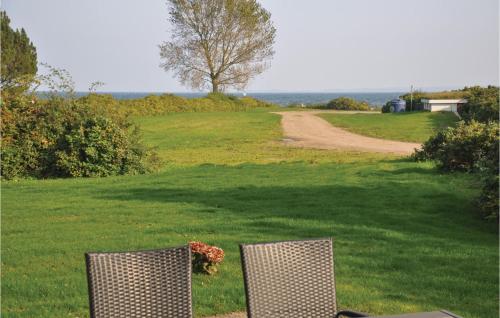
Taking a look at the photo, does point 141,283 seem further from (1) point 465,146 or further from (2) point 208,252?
(1) point 465,146

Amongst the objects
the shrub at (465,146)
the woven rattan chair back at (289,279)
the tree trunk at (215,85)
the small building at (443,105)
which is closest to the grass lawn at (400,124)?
the small building at (443,105)

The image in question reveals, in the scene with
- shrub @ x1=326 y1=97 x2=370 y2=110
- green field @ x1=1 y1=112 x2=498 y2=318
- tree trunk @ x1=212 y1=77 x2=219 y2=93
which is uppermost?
tree trunk @ x1=212 y1=77 x2=219 y2=93

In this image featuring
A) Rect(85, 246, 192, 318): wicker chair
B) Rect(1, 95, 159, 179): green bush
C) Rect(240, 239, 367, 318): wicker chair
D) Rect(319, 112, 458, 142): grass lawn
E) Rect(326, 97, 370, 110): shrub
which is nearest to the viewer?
Rect(85, 246, 192, 318): wicker chair

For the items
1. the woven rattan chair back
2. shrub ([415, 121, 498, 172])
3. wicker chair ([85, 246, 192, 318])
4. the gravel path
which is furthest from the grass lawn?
wicker chair ([85, 246, 192, 318])

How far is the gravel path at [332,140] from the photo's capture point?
72.4 feet

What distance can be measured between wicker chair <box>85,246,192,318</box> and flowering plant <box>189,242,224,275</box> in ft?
9.62

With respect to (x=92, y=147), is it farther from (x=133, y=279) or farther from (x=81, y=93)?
(x=133, y=279)

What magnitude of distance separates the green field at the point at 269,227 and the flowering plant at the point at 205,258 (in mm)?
124

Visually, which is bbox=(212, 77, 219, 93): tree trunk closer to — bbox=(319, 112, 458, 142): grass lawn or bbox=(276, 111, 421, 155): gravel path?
bbox=(319, 112, 458, 142): grass lawn

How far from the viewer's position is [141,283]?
143 inches

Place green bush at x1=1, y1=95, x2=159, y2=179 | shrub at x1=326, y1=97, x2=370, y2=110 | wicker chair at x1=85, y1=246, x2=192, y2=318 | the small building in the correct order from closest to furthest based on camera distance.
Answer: wicker chair at x1=85, y1=246, x2=192, y2=318
green bush at x1=1, y1=95, x2=159, y2=179
the small building
shrub at x1=326, y1=97, x2=370, y2=110

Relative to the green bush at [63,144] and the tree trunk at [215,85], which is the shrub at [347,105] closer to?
the tree trunk at [215,85]

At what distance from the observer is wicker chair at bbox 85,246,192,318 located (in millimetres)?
3541

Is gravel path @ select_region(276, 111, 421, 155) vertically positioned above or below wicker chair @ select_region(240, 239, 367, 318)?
below
